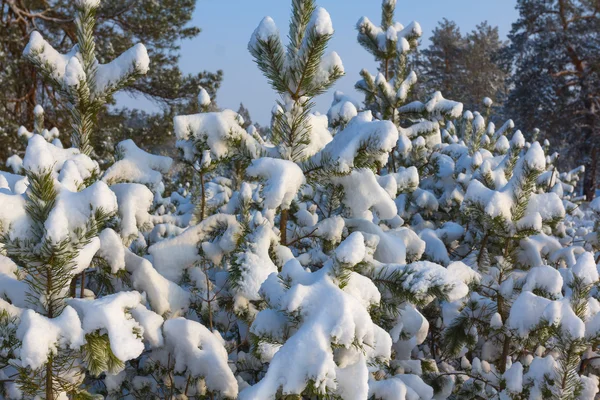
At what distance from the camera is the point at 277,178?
2004 mm

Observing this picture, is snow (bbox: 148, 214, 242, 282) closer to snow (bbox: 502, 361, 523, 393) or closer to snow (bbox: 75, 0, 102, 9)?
snow (bbox: 75, 0, 102, 9)

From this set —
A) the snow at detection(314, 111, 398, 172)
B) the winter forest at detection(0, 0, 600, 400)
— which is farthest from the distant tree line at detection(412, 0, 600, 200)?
the snow at detection(314, 111, 398, 172)

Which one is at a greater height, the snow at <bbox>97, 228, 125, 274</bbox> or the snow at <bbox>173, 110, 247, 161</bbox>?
the snow at <bbox>173, 110, 247, 161</bbox>

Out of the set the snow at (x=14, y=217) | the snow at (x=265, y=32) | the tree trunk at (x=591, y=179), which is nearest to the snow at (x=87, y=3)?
the snow at (x=265, y=32)

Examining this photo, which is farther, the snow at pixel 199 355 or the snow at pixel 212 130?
the snow at pixel 212 130

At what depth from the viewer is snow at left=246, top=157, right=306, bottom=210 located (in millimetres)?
1953

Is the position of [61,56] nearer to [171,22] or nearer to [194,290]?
[194,290]

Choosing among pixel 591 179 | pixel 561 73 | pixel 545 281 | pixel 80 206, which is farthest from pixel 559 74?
pixel 80 206

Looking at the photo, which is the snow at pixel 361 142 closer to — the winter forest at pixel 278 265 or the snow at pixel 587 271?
the winter forest at pixel 278 265

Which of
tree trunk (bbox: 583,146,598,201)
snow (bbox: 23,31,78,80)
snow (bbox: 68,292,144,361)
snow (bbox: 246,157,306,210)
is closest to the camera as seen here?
snow (bbox: 68,292,144,361)

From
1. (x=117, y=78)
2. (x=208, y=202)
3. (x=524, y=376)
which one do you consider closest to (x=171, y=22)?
(x=208, y=202)

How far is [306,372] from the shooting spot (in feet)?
4.94

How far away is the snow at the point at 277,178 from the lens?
1.95 metres

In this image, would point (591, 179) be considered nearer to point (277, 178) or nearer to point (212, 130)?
point (212, 130)
